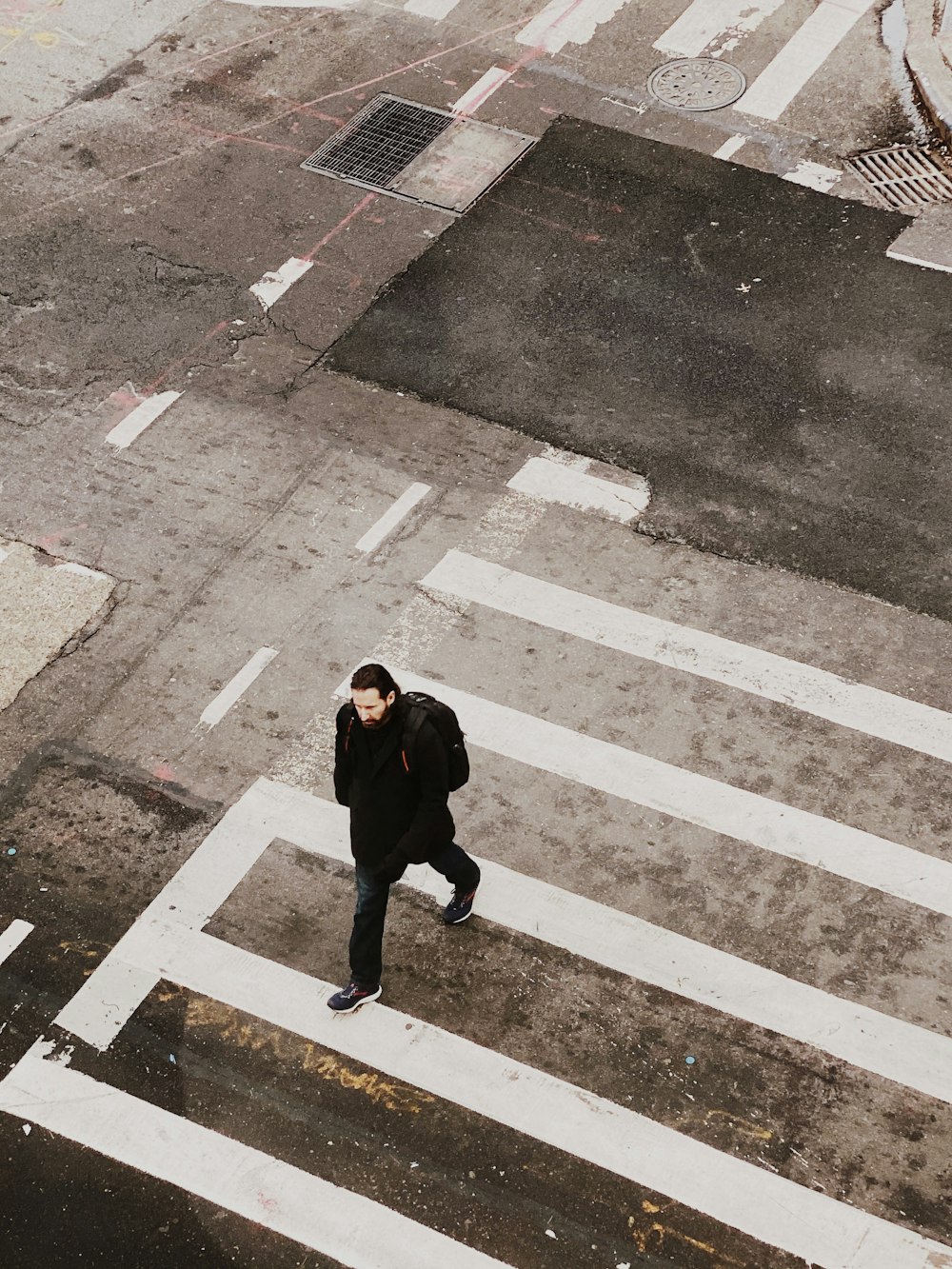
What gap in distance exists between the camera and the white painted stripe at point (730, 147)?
12898mm

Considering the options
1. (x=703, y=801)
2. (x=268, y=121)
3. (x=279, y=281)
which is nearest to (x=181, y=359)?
(x=279, y=281)

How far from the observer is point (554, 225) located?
12.2 meters

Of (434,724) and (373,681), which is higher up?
(373,681)

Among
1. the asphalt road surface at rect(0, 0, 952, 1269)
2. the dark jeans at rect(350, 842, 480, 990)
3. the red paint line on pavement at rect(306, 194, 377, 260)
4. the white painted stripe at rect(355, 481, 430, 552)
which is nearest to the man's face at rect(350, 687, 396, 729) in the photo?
the dark jeans at rect(350, 842, 480, 990)

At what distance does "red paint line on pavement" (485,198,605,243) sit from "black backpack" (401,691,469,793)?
6776mm

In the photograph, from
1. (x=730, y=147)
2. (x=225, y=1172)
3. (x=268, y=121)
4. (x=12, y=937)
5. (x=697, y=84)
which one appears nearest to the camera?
(x=225, y=1172)

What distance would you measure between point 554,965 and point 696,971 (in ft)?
2.38

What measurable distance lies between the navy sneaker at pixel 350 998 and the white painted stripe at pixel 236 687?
2.09 meters

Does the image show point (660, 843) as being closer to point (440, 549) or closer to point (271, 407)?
point (440, 549)

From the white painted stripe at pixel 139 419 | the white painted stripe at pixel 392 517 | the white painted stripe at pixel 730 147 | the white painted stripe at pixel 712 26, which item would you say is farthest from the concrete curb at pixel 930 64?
the white painted stripe at pixel 139 419

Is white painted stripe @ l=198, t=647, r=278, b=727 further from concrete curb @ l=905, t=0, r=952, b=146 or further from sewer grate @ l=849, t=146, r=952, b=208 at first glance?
concrete curb @ l=905, t=0, r=952, b=146

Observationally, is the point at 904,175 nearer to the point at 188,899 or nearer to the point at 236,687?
the point at 236,687

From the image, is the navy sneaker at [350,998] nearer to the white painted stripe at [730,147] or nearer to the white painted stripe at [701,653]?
the white painted stripe at [701,653]

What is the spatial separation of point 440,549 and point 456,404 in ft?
5.17
